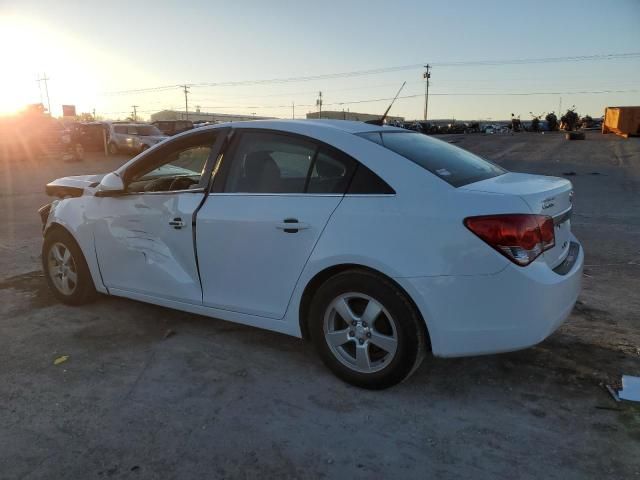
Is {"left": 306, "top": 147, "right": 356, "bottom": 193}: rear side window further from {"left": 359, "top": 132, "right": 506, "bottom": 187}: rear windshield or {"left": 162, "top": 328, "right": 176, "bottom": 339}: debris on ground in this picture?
{"left": 162, "top": 328, "right": 176, "bottom": 339}: debris on ground

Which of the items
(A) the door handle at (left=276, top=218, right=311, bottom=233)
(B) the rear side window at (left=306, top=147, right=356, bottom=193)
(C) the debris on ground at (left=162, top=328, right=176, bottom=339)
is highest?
(B) the rear side window at (left=306, top=147, right=356, bottom=193)

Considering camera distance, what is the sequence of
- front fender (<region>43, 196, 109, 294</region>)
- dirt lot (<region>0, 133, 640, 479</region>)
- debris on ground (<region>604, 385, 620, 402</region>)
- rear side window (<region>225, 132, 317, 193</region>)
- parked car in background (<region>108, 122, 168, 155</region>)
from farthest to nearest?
parked car in background (<region>108, 122, 168, 155</region>) < front fender (<region>43, 196, 109, 294</region>) < rear side window (<region>225, 132, 317, 193</region>) < debris on ground (<region>604, 385, 620, 402</region>) < dirt lot (<region>0, 133, 640, 479</region>)

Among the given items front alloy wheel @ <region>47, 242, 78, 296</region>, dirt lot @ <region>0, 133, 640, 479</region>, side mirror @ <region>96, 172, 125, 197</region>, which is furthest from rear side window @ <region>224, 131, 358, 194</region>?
front alloy wheel @ <region>47, 242, 78, 296</region>

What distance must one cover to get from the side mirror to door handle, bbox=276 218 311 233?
1626 millimetres

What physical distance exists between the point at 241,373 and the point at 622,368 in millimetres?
2538

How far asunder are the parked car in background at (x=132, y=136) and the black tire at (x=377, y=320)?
76.2ft

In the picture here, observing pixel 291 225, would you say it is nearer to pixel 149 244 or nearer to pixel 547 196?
pixel 149 244

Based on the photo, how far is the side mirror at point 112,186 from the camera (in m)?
4.14

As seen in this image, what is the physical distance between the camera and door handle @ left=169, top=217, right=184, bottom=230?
12.2ft

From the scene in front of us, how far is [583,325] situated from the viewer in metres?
4.12

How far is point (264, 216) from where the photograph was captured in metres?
3.34

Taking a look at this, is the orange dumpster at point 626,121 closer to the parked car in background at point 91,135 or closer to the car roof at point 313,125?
the parked car in background at point 91,135

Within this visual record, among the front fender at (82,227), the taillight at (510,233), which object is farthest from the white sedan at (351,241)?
the front fender at (82,227)

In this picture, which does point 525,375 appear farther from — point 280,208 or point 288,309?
point 280,208
